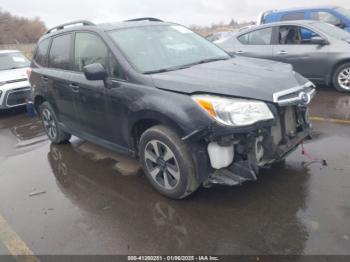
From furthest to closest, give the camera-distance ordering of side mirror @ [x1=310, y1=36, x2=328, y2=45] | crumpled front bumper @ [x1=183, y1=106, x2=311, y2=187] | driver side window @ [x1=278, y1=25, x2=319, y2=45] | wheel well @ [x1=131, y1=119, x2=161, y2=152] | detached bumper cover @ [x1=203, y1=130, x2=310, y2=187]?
driver side window @ [x1=278, y1=25, x2=319, y2=45], side mirror @ [x1=310, y1=36, x2=328, y2=45], wheel well @ [x1=131, y1=119, x2=161, y2=152], detached bumper cover @ [x1=203, y1=130, x2=310, y2=187], crumpled front bumper @ [x1=183, y1=106, x2=311, y2=187]

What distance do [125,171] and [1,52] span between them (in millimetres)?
7478

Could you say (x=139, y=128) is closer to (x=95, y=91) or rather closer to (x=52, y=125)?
(x=95, y=91)

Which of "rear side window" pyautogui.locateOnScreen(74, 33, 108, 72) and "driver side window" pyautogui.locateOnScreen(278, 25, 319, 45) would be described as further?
"driver side window" pyautogui.locateOnScreen(278, 25, 319, 45)

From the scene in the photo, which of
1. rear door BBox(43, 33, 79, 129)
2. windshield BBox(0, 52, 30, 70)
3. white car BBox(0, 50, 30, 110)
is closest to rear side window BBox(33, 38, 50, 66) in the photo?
rear door BBox(43, 33, 79, 129)

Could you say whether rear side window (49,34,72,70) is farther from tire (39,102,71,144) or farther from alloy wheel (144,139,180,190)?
alloy wheel (144,139,180,190)

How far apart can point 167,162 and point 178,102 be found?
26.3 inches

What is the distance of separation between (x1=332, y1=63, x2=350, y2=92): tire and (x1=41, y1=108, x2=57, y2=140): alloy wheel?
5.80m

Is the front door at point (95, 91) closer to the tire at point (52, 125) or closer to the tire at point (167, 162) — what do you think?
the tire at point (167, 162)

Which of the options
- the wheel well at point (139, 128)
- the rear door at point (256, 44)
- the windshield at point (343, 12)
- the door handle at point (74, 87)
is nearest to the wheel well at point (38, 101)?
the door handle at point (74, 87)

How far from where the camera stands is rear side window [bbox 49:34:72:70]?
192 inches

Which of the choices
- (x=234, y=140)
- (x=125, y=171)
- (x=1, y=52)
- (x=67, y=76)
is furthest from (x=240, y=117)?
(x=1, y=52)

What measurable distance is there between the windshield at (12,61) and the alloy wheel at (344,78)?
319 inches

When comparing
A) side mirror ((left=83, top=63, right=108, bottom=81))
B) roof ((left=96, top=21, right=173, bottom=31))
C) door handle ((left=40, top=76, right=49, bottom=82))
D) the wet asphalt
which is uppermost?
roof ((left=96, top=21, right=173, bottom=31))

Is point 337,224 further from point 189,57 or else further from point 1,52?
point 1,52
